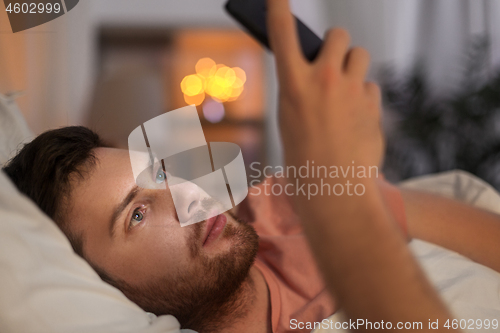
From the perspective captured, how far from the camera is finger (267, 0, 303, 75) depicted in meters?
0.22

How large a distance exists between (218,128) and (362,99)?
0.37 meters

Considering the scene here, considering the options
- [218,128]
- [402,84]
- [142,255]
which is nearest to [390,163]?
[402,84]

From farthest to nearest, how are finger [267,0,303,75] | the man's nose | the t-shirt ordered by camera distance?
1. the t-shirt
2. the man's nose
3. finger [267,0,303,75]

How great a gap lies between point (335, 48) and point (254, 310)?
16.6 inches

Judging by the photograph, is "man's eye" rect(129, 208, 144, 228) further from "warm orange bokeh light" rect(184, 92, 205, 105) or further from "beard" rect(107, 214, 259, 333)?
"warm orange bokeh light" rect(184, 92, 205, 105)

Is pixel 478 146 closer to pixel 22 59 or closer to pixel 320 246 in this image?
pixel 320 246

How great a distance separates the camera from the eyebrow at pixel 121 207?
417 millimetres

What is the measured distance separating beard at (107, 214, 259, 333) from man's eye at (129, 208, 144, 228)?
2.6 inches

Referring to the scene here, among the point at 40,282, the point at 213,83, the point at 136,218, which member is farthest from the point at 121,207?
the point at 213,83

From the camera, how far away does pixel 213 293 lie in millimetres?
472

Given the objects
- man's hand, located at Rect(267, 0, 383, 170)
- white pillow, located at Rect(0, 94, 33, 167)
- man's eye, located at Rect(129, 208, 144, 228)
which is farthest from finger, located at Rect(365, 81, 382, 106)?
white pillow, located at Rect(0, 94, 33, 167)

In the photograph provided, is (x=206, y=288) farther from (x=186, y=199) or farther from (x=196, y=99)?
(x=196, y=99)

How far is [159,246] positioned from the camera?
423 millimetres

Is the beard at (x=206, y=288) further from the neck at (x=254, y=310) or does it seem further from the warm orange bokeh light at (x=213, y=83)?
the warm orange bokeh light at (x=213, y=83)
